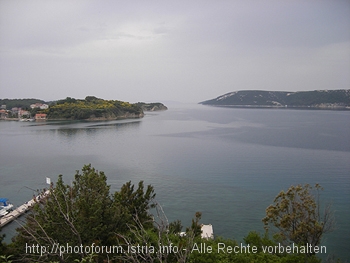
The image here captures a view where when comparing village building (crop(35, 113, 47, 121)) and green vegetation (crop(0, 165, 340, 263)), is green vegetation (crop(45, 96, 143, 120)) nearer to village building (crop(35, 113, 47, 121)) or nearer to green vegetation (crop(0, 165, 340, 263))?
village building (crop(35, 113, 47, 121))

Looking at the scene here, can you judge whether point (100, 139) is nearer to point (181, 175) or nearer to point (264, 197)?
point (181, 175)

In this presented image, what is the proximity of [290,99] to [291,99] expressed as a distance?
361 mm

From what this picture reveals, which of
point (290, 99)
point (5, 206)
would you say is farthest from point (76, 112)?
point (290, 99)

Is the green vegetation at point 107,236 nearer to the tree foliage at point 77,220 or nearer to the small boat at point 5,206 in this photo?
the tree foliage at point 77,220

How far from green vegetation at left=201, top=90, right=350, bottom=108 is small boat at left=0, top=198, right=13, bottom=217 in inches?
3833

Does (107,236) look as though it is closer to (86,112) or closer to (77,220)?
(77,220)

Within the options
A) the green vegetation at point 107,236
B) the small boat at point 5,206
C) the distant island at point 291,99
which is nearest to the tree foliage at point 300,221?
the green vegetation at point 107,236

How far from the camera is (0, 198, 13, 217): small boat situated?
32.5ft

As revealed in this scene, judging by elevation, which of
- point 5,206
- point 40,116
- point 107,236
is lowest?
point 5,206

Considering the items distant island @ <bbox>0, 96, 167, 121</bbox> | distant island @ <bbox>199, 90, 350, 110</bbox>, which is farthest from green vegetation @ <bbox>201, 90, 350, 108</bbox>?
distant island @ <bbox>0, 96, 167, 121</bbox>

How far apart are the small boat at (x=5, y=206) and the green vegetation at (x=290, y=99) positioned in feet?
319

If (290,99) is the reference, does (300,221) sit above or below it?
below

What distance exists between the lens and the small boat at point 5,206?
9.92 metres

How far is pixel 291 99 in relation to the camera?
339 feet
